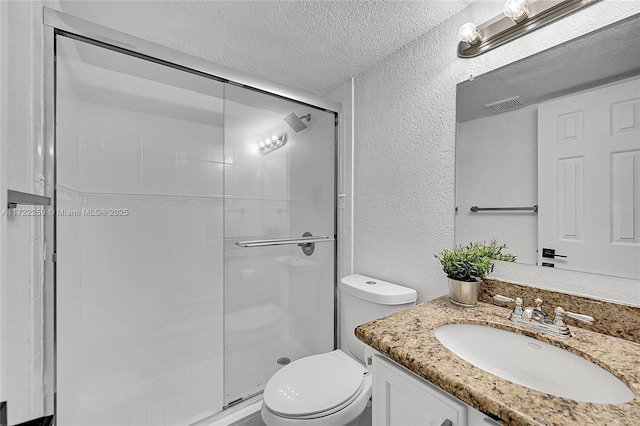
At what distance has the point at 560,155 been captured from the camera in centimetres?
97

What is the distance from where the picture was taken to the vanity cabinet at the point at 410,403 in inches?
24.4

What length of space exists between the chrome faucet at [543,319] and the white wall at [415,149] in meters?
0.14

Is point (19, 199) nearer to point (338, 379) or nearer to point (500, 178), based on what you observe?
point (338, 379)

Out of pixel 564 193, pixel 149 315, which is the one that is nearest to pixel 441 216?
pixel 564 193

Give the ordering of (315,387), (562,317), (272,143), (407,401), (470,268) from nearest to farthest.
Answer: (407,401)
(562,317)
(470,268)
(315,387)
(272,143)

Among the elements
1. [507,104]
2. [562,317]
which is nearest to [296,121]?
[507,104]

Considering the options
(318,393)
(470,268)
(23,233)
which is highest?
(23,233)

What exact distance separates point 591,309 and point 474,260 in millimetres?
350

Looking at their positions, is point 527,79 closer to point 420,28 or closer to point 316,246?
point 420,28

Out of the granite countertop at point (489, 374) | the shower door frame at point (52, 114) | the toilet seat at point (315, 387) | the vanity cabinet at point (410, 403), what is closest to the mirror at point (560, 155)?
the granite countertop at point (489, 374)

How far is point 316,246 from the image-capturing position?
1938 millimetres

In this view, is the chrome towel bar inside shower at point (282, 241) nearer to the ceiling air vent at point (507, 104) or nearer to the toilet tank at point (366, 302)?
the toilet tank at point (366, 302)

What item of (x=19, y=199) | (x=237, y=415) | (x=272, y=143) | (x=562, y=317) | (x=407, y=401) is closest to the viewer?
(x=19, y=199)

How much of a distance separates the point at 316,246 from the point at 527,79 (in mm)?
1405
